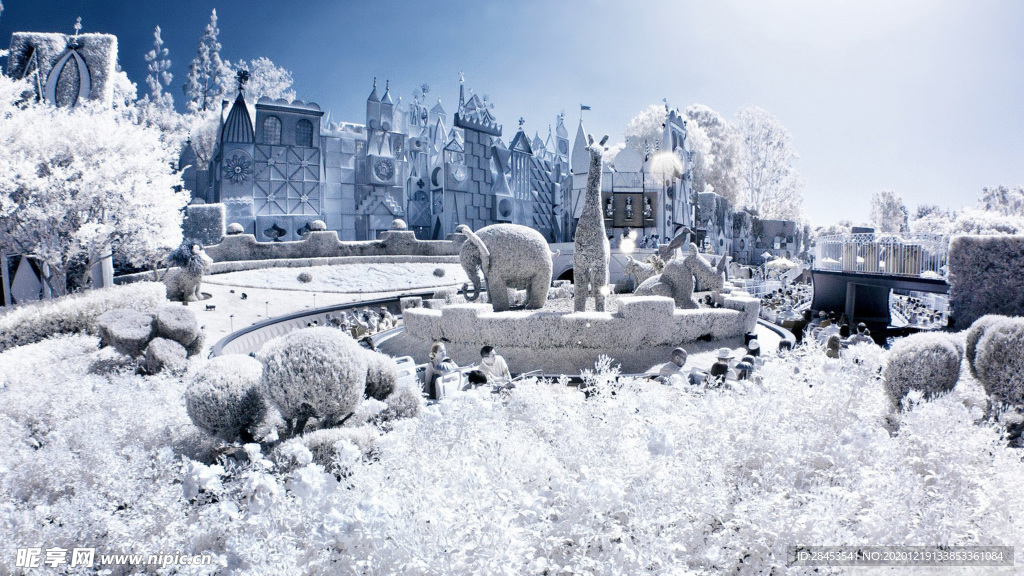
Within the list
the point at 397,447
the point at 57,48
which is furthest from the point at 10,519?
the point at 57,48

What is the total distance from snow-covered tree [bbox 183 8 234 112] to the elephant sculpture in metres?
37.7

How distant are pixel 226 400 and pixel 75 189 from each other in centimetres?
867

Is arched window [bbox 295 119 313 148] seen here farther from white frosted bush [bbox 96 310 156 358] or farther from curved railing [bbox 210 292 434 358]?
white frosted bush [bbox 96 310 156 358]

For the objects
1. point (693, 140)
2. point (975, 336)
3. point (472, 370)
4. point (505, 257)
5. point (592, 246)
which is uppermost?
point (693, 140)

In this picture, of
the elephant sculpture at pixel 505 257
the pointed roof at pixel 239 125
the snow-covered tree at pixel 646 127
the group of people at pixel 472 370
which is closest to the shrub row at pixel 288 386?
the group of people at pixel 472 370

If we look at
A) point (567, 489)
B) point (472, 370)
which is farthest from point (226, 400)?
point (567, 489)

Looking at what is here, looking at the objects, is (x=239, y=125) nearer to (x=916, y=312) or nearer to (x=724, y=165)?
(x=916, y=312)

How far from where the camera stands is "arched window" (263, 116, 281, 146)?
98.0 feet

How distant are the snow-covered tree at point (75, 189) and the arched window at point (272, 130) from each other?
19762 millimetres

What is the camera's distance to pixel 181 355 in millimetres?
7113

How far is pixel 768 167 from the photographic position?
4312 cm

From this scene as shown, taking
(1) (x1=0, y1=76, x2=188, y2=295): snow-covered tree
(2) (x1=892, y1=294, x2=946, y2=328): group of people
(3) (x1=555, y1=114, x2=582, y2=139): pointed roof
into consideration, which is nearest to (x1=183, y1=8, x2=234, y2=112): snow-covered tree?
(3) (x1=555, y1=114, x2=582, y2=139): pointed roof

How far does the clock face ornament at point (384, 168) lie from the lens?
33.7m

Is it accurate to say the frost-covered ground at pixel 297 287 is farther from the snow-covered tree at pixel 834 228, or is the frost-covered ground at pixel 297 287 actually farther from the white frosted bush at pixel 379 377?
the snow-covered tree at pixel 834 228
